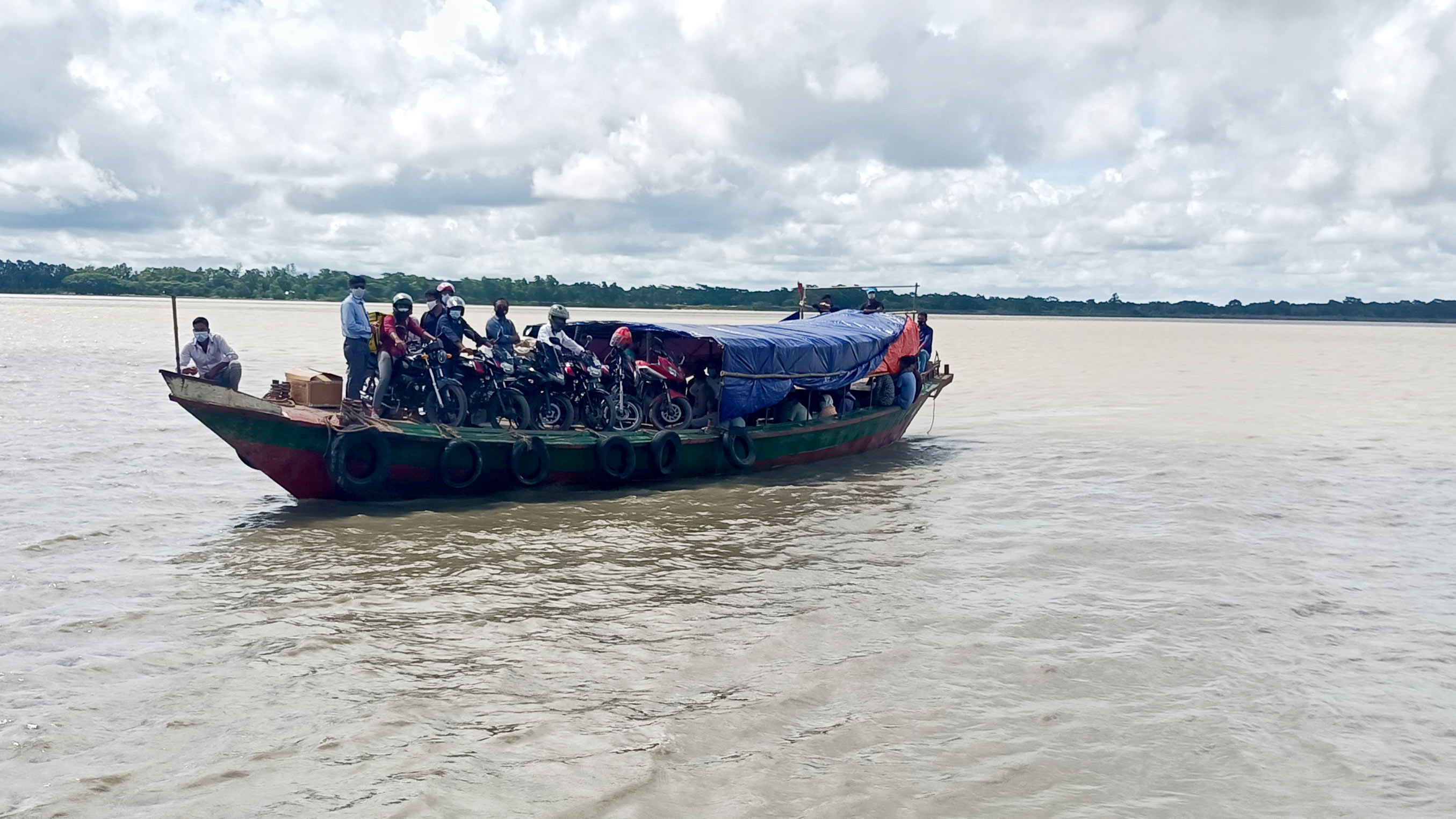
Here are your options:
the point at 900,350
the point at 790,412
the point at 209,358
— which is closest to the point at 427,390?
the point at 209,358

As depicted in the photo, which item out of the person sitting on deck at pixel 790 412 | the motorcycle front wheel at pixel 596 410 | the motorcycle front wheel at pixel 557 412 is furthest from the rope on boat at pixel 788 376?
the motorcycle front wheel at pixel 557 412

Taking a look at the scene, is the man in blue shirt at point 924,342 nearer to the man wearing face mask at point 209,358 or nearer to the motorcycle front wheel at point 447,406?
the motorcycle front wheel at point 447,406

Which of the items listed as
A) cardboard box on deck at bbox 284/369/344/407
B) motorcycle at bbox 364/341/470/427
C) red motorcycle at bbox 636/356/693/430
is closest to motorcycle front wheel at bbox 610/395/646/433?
red motorcycle at bbox 636/356/693/430

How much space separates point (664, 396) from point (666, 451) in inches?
40.2

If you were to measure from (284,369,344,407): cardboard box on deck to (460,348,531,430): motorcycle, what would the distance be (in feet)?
4.62

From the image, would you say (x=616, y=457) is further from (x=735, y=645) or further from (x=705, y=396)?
(x=735, y=645)

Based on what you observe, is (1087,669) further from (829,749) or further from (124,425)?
(124,425)

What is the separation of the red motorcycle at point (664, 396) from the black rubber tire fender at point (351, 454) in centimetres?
367

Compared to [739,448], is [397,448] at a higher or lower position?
higher

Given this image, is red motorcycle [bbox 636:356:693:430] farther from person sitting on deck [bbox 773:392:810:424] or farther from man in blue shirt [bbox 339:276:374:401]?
man in blue shirt [bbox 339:276:374:401]

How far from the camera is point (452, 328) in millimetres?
12820

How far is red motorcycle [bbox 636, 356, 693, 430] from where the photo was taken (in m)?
14.6

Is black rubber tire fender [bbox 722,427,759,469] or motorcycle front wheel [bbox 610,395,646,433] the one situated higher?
motorcycle front wheel [bbox 610,395,646,433]

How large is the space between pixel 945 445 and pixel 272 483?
426 inches
